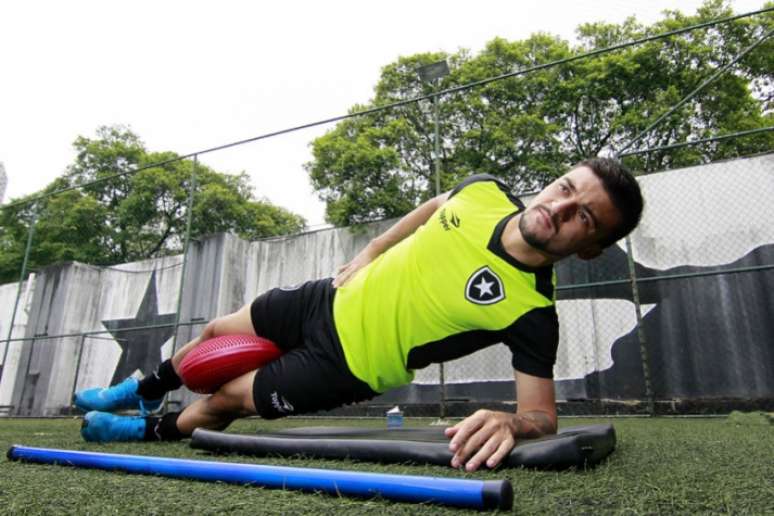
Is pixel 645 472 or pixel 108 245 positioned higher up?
pixel 108 245

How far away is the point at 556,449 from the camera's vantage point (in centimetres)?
99

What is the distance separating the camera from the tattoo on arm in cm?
112

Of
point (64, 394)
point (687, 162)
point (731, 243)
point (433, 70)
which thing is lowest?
point (64, 394)

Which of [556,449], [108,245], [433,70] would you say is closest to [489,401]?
[433,70]

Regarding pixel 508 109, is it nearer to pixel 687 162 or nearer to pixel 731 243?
pixel 687 162

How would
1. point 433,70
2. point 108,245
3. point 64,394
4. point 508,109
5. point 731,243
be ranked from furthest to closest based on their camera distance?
point 108,245, point 508,109, point 64,394, point 731,243, point 433,70

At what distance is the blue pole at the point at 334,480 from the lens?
25.3 inches

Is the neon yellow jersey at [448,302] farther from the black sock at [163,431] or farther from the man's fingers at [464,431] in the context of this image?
the black sock at [163,431]

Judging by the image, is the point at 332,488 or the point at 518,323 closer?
the point at 332,488

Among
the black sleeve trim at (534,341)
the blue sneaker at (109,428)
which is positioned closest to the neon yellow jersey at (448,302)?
the black sleeve trim at (534,341)

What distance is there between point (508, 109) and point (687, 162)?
5.04 meters

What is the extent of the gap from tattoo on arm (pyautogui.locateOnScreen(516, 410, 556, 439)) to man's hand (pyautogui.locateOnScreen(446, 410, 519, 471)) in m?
0.11

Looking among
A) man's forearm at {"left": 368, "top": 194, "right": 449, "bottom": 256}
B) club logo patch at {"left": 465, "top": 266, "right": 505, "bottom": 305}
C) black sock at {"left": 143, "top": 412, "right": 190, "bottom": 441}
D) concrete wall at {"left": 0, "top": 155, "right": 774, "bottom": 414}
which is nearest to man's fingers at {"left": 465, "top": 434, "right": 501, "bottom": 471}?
club logo patch at {"left": 465, "top": 266, "right": 505, "bottom": 305}

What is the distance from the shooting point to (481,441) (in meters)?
0.98
